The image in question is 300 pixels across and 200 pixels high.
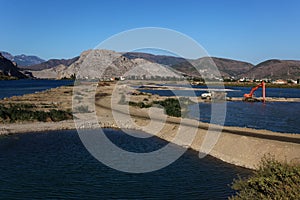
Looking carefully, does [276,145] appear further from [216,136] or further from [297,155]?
[216,136]

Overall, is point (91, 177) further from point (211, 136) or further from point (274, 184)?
point (211, 136)

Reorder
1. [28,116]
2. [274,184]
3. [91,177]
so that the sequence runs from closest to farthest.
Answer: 1. [274,184]
2. [91,177]
3. [28,116]

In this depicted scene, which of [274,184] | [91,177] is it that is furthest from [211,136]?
[274,184]

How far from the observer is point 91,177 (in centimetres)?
→ 1786

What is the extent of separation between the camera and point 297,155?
19.0 meters

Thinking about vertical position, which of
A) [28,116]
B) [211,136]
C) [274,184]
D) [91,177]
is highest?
[28,116]

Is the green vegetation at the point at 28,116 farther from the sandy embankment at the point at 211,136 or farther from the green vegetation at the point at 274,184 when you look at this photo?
the green vegetation at the point at 274,184

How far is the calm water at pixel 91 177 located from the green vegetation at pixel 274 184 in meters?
4.57

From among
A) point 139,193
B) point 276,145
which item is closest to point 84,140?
point 139,193

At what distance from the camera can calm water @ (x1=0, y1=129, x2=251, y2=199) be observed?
612 inches

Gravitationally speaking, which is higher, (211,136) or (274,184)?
(274,184)

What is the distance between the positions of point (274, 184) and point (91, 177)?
1048cm

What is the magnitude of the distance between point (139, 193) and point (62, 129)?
61.4 feet

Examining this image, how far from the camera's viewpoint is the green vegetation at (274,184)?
30.5 ft
